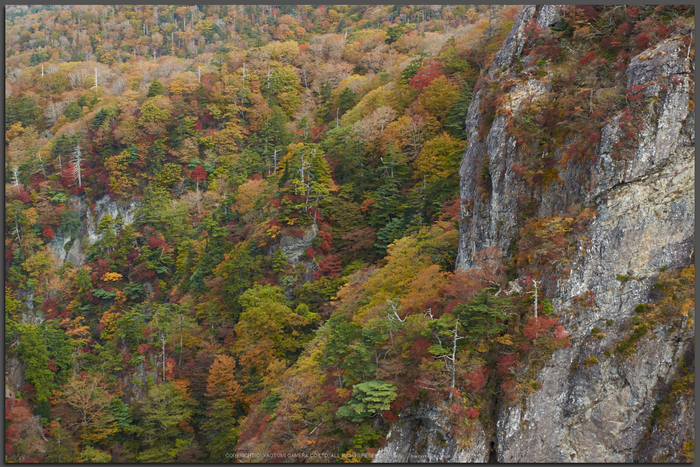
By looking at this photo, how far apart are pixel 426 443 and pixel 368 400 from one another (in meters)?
3.02

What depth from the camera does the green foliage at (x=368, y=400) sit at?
23328 millimetres

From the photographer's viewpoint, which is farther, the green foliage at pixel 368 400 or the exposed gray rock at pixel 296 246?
the exposed gray rock at pixel 296 246

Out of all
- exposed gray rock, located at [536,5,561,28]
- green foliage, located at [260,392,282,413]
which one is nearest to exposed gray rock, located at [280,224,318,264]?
green foliage, located at [260,392,282,413]

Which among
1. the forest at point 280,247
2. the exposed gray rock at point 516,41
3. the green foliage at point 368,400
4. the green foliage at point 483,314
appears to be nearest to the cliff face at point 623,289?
the forest at point 280,247

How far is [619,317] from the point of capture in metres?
21.2

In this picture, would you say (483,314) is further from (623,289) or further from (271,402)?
(271,402)

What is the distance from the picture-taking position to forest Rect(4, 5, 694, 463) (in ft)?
77.5

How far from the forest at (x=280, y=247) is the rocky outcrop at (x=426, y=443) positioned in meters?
0.50

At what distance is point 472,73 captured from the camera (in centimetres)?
4875

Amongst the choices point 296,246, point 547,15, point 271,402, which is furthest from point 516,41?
point 271,402

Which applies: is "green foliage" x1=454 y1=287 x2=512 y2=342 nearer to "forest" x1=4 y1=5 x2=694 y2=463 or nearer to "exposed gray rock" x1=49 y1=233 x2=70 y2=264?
"forest" x1=4 y1=5 x2=694 y2=463

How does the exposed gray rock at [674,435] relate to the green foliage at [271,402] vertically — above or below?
above

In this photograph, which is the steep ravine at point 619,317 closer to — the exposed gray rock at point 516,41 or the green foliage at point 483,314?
the green foliage at point 483,314

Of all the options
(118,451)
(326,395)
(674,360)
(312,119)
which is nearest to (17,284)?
(118,451)
